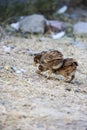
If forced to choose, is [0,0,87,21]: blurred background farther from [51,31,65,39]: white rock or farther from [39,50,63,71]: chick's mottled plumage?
[39,50,63,71]: chick's mottled plumage

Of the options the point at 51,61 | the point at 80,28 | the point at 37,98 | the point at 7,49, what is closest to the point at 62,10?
the point at 80,28

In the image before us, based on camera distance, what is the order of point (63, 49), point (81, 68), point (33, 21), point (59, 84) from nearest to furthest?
point (59, 84)
point (81, 68)
point (63, 49)
point (33, 21)

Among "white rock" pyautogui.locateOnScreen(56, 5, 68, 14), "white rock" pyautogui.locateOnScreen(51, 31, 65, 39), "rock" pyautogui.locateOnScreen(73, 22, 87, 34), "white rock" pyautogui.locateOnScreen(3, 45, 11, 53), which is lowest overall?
"white rock" pyautogui.locateOnScreen(56, 5, 68, 14)

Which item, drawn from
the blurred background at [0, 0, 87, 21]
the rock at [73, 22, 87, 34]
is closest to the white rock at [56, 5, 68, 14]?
the blurred background at [0, 0, 87, 21]

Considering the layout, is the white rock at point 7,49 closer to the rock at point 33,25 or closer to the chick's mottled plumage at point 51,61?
the rock at point 33,25

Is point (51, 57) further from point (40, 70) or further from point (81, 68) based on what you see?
point (81, 68)

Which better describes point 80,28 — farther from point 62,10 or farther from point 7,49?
point 7,49

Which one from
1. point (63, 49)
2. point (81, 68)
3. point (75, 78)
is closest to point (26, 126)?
point (75, 78)
